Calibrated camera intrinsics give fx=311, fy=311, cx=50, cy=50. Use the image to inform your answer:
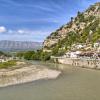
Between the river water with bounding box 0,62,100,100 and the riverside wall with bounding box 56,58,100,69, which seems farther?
the riverside wall with bounding box 56,58,100,69

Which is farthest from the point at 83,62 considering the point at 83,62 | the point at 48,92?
the point at 48,92

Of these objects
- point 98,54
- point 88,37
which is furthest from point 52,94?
point 88,37

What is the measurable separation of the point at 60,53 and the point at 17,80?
115m

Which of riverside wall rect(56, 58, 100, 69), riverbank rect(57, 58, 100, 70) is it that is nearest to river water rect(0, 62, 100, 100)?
riverbank rect(57, 58, 100, 70)

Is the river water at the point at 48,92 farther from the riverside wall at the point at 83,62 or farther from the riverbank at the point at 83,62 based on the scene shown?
A: the riverside wall at the point at 83,62

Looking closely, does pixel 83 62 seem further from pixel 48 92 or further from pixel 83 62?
pixel 48 92

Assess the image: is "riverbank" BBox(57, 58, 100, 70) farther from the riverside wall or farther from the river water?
the river water

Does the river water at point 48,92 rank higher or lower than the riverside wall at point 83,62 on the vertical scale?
lower

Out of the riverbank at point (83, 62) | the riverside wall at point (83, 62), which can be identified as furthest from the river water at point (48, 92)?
the riverside wall at point (83, 62)

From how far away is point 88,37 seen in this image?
19575 centimetres

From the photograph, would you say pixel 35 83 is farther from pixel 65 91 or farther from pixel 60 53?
pixel 60 53

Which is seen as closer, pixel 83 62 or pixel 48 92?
pixel 48 92

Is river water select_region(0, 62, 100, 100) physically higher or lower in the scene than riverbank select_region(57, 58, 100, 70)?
lower

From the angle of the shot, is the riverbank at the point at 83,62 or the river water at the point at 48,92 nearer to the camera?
A: the river water at the point at 48,92
